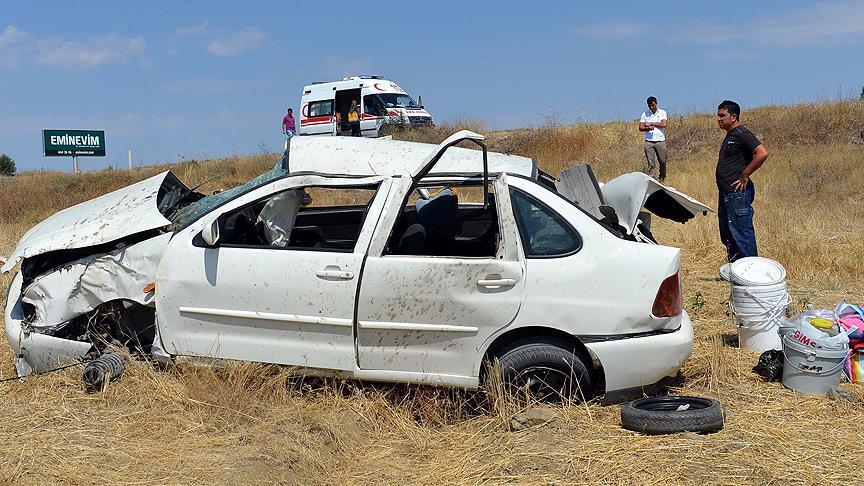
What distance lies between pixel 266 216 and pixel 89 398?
156 centimetres

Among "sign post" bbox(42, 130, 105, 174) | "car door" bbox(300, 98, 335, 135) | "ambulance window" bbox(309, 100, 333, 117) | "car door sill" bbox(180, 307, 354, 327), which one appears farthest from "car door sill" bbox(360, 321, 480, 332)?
"sign post" bbox(42, 130, 105, 174)

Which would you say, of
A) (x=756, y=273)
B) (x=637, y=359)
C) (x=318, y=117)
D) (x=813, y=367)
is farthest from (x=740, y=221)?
(x=318, y=117)

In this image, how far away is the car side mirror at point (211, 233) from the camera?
16.0ft

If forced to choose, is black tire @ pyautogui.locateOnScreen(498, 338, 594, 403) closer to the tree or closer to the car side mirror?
the car side mirror

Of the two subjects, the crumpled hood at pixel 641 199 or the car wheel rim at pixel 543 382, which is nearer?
the car wheel rim at pixel 543 382

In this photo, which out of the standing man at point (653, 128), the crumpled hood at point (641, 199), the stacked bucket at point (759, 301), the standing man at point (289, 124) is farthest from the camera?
the standing man at point (289, 124)

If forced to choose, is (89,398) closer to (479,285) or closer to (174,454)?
(174,454)

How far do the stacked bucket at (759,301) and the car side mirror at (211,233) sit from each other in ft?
12.1

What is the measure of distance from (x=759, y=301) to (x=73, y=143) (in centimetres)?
3874

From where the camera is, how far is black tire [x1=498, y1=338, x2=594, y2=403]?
4.72 meters

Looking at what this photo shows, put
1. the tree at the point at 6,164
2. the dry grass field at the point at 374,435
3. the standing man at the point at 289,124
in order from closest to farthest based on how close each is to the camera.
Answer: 1. the dry grass field at the point at 374,435
2. the standing man at the point at 289,124
3. the tree at the point at 6,164

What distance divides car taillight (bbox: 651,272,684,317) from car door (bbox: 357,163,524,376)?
78 centimetres

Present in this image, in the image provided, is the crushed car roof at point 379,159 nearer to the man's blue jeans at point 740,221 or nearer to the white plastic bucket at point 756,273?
the white plastic bucket at point 756,273

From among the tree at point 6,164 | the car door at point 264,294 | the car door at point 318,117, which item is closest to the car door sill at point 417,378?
the car door at point 264,294
